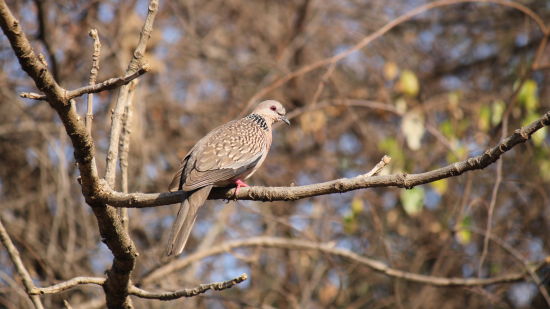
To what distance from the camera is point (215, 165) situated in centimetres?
382

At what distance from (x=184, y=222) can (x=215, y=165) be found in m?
0.54

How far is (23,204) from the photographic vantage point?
20.6 ft

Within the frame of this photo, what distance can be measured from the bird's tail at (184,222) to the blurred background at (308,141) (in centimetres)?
143

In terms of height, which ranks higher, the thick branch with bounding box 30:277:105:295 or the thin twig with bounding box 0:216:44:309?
the thin twig with bounding box 0:216:44:309

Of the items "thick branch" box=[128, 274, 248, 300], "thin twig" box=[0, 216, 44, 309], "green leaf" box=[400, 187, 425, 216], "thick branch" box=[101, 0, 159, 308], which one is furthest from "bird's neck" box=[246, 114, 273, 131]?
"thin twig" box=[0, 216, 44, 309]

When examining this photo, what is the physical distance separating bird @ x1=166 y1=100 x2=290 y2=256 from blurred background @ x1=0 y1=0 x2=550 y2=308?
63 cm

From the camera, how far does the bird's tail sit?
130 inches

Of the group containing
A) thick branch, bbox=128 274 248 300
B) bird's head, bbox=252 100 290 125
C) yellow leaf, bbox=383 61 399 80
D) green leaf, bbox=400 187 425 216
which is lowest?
thick branch, bbox=128 274 248 300

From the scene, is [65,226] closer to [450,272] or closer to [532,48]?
[450,272]

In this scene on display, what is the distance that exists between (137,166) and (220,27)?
2.77m

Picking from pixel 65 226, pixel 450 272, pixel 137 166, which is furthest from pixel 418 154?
pixel 65 226

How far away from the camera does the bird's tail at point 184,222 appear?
10.8 ft

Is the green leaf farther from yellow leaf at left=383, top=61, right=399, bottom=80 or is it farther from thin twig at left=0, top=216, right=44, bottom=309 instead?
thin twig at left=0, top=216, right=44, bottom=309

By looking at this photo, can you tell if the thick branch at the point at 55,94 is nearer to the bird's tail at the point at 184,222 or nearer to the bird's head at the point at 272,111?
the bird's tail at the point at 184,222
